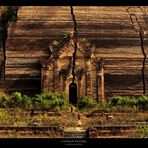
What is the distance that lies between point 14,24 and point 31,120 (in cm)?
955

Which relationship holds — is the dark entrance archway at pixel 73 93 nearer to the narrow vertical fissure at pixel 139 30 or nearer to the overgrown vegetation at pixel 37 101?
the overgrown vegetation at pixel 37 101

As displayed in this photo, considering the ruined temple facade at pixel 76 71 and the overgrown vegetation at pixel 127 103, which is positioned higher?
the ruined temple facade at pixel 76 71

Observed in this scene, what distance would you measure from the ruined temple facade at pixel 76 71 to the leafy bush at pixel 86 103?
68cm

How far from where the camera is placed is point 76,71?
25.4m

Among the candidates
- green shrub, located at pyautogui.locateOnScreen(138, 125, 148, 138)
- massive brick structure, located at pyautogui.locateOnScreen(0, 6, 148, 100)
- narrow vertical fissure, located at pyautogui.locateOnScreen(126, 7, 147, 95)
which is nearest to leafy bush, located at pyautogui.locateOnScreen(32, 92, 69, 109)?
massive brick structure, located at pyautogui.locateOnScreen(0, 6, 148, 100)

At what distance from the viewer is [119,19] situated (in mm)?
26953

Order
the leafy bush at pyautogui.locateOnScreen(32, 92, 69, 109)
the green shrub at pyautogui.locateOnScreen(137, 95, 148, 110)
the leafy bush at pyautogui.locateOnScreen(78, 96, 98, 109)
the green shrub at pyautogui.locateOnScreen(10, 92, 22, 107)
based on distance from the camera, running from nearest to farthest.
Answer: the leafy bush at pyautogui.locateOnScreen(32, 92, 69, 109) → the green shrub at pyautogui.locateOnScreen(10, 92, 22, 107) → the green shrub at pyautogui.locateOnScreen(137, 95, 148, 110) → the leafy bush at pyautogui.locateOnScreen(78, 96, 98, 109)

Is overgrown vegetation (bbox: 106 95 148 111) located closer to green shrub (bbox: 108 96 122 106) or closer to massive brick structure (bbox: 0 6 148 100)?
green shrub (bbox: 108 96 122 106)

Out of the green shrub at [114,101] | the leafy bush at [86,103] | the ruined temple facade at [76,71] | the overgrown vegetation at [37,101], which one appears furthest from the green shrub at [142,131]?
the ruined temple facade at [76,71]

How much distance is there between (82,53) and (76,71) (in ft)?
3.22

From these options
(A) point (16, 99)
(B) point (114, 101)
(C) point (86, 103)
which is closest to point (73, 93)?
(C) point (86, 103)

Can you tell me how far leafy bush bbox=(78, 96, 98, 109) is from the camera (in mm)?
24094

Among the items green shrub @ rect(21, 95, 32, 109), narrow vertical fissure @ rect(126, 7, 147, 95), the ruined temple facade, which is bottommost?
green shrub @ rect(21, 95, 32, 109)

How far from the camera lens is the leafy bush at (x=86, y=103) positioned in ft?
79.0
